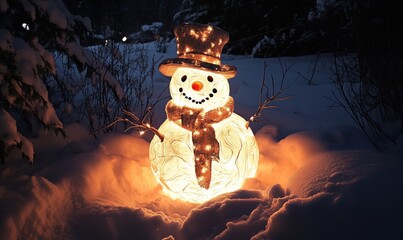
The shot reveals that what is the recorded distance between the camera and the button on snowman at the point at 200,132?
3006mm

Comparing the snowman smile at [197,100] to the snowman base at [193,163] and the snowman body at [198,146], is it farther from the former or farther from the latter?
the snowman base at [193,163]

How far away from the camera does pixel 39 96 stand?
2.81 metres

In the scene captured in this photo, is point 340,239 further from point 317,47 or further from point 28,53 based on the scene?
point 317,47

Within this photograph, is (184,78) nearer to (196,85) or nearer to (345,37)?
(196,85)

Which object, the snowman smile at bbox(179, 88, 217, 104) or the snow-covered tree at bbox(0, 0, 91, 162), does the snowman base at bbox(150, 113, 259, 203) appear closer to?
the snowman smile at bbox(179, 88, 217, 104)

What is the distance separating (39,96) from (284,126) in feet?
11.0

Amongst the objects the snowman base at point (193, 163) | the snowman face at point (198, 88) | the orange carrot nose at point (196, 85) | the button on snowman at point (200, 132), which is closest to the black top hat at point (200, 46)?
the button on snowman at point (200, 132)

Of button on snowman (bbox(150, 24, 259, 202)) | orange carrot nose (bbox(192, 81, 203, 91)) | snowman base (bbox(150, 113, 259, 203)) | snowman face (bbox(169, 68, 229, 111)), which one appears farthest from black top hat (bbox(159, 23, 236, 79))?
snowman base (bbox(150, 113, 259, 203))

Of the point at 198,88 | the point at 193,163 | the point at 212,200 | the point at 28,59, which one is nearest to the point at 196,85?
the point at 198,88

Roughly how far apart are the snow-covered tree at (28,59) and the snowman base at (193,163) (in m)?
1.06

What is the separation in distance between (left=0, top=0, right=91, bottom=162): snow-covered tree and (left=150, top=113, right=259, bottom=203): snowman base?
1.06 meters

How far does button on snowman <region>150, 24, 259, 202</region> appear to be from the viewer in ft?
9.86

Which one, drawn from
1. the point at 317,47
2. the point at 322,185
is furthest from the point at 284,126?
the point at 317,47

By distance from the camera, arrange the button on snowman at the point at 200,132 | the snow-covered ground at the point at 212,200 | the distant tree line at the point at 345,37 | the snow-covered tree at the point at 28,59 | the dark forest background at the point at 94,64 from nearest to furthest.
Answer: the snow-covered ground at the point at 212,200
the snow-covered tree at the point at 28,59
the dark forest background at the point at 94,64
the button on snowman at the point at 200,132
the distant tree line at the point at 345,37
